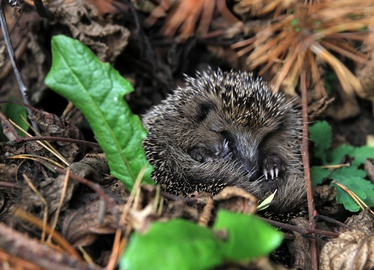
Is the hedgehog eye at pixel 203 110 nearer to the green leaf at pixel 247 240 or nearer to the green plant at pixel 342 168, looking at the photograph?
the green plant at pixel 342 168

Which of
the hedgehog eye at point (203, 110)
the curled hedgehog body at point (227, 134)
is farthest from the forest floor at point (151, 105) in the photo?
the hedgehog eye at point (203, 110)

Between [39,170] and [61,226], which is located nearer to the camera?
[61,226]

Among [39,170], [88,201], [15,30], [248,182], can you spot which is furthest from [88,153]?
[15,30]

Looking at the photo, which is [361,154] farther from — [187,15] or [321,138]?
[187,15]

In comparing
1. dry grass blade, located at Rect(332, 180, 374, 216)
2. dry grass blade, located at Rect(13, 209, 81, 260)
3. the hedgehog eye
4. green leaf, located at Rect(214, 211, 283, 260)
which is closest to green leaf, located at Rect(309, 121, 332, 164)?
dry grass blade, located at Rect(332, 180, 374, 216)

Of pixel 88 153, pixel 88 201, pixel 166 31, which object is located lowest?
pixel 88 201

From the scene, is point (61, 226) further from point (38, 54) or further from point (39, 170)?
point (38, 54)

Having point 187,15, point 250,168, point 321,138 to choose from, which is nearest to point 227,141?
point 250,168
